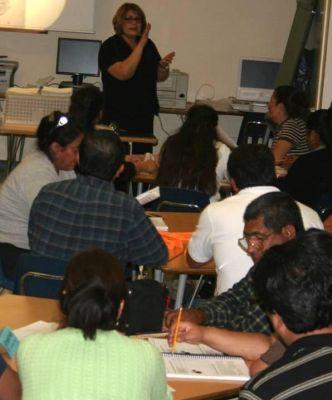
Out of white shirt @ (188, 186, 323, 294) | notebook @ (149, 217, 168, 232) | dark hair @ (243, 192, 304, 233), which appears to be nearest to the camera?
dark hair @ (243, 192, 304, 233)

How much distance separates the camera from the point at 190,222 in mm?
5051

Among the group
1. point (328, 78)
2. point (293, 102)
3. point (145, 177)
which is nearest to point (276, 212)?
point (145, 177)

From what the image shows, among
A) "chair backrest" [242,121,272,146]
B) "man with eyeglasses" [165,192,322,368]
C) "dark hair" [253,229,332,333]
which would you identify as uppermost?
"dark hair" [253,229,332,333]

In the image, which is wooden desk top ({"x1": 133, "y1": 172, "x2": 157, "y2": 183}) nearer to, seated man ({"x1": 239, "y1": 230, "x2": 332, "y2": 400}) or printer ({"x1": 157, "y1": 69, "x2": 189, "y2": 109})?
printer ({"x1": 157, "y1": 69, "x2": 189, "y2": 109})

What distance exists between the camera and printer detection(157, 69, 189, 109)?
9695mm

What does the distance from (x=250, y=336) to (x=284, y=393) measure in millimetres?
1117

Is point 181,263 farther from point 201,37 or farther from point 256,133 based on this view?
point 201,37

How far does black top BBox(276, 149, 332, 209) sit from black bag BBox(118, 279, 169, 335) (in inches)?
97.0

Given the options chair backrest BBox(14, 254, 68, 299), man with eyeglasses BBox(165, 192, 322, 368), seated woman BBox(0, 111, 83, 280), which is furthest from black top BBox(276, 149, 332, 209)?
chair backrest BBox(14, 254, 68, 299)

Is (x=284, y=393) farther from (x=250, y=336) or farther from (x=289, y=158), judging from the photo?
(x=289, y=158)

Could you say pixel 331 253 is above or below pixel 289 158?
above

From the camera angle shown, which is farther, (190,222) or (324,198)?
(324,198)

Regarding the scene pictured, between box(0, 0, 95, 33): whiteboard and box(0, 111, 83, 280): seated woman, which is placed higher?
box(0, 0, 95, 33): whiteboard

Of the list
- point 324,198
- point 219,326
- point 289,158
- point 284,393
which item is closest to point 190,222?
point 324,198
